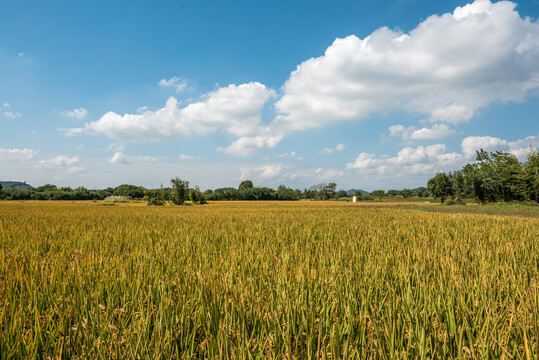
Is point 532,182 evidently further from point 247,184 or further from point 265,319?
point 247,184

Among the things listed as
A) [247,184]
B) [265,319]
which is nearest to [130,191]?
[247,184]

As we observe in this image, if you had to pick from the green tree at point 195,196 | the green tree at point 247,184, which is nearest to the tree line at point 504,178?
the green tree at point 195,196

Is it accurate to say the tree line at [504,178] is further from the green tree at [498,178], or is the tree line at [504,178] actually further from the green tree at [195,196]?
the green tree at [195,196]

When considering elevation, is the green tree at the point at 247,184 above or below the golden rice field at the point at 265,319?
above

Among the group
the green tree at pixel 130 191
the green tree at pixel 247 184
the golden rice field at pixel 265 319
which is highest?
the green tree at pixel 247 184

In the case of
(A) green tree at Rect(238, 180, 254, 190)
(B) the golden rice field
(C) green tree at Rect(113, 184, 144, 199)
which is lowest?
(B) the golden rice field

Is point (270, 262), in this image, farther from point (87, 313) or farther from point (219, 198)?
point (219, 198)

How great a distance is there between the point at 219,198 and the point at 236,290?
81.5 m

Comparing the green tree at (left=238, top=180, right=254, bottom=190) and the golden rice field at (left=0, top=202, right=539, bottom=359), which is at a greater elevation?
the green tree at (left=238, top=180, right=254, bottom=190)

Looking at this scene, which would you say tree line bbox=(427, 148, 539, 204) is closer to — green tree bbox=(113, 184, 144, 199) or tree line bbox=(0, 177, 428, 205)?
tree line bbox=(0, 177, 428, 205)

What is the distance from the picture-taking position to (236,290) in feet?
Answer: 6.64

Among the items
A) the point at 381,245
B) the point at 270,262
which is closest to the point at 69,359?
the point at 270,262

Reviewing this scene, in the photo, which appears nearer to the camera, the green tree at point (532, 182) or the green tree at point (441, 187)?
the green tree at point (532, 182)

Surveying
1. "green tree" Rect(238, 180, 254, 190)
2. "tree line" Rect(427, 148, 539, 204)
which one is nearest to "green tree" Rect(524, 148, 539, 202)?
"tree line" Rect(427, 148, 539, 204)
